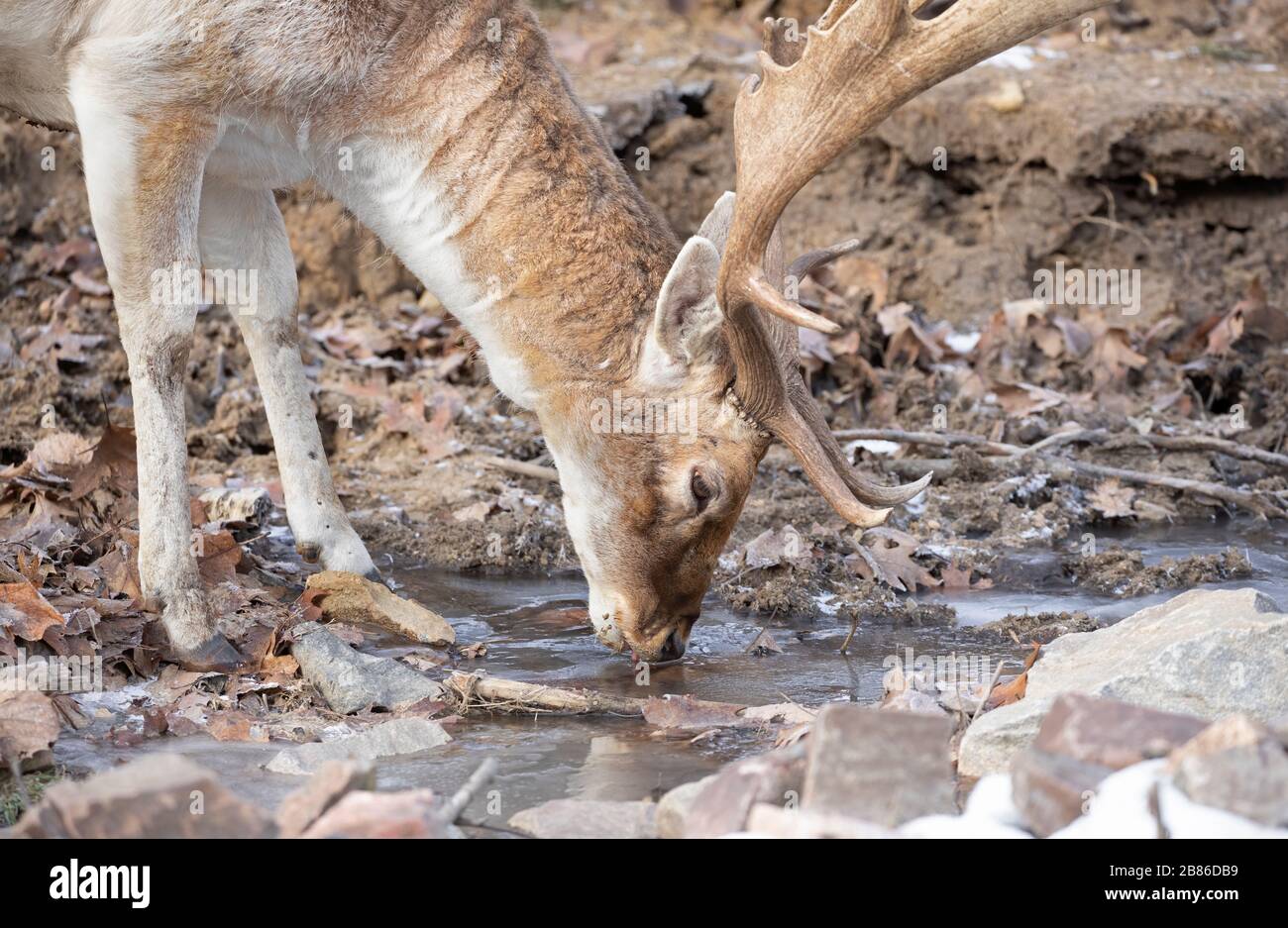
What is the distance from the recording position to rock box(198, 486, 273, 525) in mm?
6574

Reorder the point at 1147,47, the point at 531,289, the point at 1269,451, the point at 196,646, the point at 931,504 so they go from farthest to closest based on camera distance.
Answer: the point at 1147,47, the point at 1269,451, the point at 931,504, the point at 531,289, the point at 196,646

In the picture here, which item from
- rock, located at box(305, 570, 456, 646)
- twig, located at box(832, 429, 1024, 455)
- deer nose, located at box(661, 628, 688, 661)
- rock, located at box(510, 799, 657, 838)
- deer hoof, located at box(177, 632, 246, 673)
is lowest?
rock, located at box(510, 799, 657, 838)

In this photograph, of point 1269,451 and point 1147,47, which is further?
point 1147,47

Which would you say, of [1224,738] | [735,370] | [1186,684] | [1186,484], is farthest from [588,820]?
[1186,484]

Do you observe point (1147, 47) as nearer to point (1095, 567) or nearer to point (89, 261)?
point (1095, 567)

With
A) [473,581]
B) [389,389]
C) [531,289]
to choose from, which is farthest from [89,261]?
[531,289]

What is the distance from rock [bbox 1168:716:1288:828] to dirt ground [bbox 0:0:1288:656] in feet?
10.1

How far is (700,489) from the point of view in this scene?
5523mm

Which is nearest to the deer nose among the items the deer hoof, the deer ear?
the deer ear

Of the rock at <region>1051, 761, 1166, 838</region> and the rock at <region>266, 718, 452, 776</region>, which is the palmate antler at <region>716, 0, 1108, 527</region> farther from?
the rock at <region>1051, 761, 1166, 838</region>

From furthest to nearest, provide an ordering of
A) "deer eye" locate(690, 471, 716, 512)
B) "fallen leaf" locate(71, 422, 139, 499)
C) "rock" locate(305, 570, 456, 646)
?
"fallen leaf" locate(71, 422, 139, 499), "rock" locate(305, 570, 456, 646), "deer eye" locate(690, 471, 716, 512)

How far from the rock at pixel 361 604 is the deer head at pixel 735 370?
691mm
